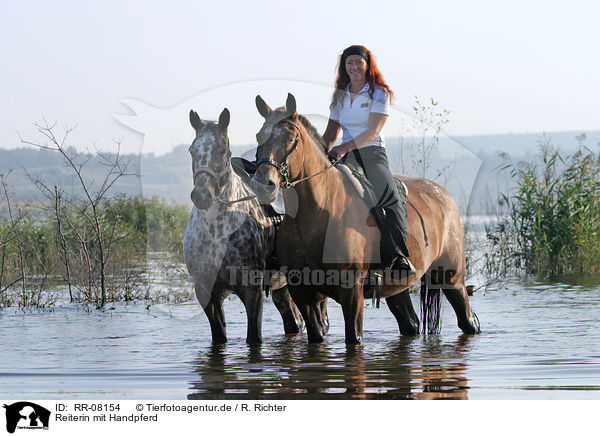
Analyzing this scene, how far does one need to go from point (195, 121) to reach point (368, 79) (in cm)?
158

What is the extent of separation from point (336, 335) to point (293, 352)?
130 cm

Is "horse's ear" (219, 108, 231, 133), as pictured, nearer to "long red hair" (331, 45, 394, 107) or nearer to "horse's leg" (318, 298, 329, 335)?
"long red hair" (331, 45, 394, 107)

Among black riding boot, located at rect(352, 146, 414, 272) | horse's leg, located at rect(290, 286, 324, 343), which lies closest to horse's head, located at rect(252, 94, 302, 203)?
black riding boot, located at rect(352, 146, 414, 272)

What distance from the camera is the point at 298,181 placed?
6281 millimetres

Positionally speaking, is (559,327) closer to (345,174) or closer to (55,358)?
(345,174)

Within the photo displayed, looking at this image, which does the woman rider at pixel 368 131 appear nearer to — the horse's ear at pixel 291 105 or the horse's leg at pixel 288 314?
the horse's ear at pixel 291 105

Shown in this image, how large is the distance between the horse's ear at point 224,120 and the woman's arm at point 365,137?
93 cm

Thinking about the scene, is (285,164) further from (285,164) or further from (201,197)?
(201,197)

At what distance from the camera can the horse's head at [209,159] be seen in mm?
6445

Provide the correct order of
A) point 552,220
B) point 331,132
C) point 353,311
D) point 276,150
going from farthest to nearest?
point 552,220 < point 331,132 < point 353,311 < point 276,150

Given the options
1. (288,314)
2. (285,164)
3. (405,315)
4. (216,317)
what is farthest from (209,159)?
(405,315)

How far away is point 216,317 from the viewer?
7.27m

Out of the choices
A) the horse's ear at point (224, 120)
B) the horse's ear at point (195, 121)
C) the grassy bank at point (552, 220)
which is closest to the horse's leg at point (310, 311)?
the horse's ear at point (224, 120)
